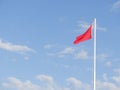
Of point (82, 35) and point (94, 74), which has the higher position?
point (82, 35)

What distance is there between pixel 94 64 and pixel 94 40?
2.87 meters

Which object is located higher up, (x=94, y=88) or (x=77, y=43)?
(x=77, y=43)

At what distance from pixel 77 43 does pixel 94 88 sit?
578 cm

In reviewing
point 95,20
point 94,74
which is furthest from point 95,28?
point 94,74

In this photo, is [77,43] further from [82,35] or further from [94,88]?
[94,88]

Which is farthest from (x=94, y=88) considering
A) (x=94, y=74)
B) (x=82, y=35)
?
(x=82, y=35)

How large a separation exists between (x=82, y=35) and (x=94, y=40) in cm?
155

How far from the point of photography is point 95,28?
68562 millimetres

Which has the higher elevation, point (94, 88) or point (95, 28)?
point (95, 28)

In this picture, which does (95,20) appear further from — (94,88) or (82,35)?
(94,88)

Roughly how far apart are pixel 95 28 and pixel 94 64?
422cm

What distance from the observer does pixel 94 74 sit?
221ft

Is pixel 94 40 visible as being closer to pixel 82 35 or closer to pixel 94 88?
pixel 82 35

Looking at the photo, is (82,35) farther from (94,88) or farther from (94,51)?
(94,88)
